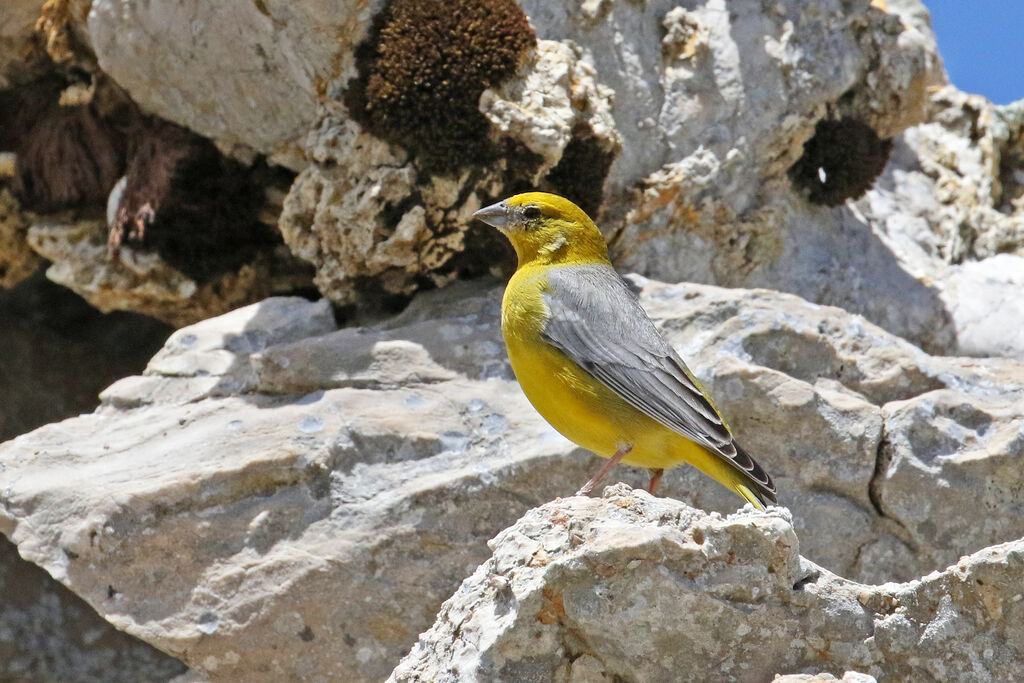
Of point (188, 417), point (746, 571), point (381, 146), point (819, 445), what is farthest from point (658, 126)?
point (746, 571)

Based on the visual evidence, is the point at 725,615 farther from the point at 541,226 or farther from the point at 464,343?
the point at 464,343

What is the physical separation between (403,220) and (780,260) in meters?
3.72

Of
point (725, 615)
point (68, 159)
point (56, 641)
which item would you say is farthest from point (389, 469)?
point (68, 159)

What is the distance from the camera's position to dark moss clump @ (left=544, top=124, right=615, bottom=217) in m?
8.22

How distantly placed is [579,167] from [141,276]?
3.98 meters

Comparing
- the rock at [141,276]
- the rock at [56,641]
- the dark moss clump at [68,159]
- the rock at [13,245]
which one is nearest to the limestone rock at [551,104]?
the rock at [141,276]

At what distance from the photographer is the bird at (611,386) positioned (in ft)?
18.5

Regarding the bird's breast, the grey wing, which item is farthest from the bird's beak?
the bird's breast

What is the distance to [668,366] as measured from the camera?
235 inches

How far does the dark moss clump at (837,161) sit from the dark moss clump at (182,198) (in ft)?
16.6

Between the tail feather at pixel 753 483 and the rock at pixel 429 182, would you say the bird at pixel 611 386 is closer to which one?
the tail feather at pixel 753 483

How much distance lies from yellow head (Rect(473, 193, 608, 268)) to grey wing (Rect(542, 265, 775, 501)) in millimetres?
Result: 328

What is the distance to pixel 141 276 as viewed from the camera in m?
8.94

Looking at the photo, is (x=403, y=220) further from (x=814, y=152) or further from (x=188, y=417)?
(x=814, y=152)
